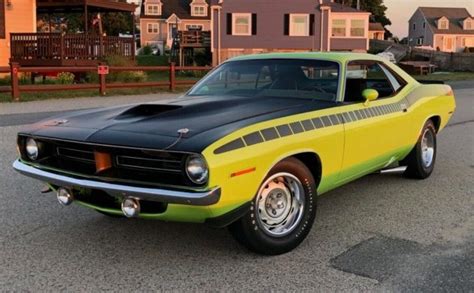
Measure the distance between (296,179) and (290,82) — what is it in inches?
51.5

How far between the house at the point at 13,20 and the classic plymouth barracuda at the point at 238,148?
19680mm

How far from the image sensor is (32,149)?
4.47 m

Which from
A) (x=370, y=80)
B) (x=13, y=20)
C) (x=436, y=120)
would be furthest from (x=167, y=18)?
(x=370, y=80)

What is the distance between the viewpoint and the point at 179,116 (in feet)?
14.1

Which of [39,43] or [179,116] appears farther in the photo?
[39,43]

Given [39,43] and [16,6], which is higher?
[16,6]

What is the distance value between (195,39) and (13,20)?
21.0 meters

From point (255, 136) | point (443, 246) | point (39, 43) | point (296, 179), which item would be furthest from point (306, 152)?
point (39, 43)

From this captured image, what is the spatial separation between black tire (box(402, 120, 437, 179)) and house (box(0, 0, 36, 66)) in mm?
20082

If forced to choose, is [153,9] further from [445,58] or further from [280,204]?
[280,204]

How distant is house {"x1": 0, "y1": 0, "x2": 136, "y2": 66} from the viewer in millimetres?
22266

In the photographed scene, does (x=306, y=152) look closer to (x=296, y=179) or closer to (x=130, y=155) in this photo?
(x=296, y=179)

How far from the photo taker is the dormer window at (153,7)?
6678 centimetres

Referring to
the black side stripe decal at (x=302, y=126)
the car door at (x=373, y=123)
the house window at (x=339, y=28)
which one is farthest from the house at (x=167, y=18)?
the black side stripe decal at (x=302, y=126)
